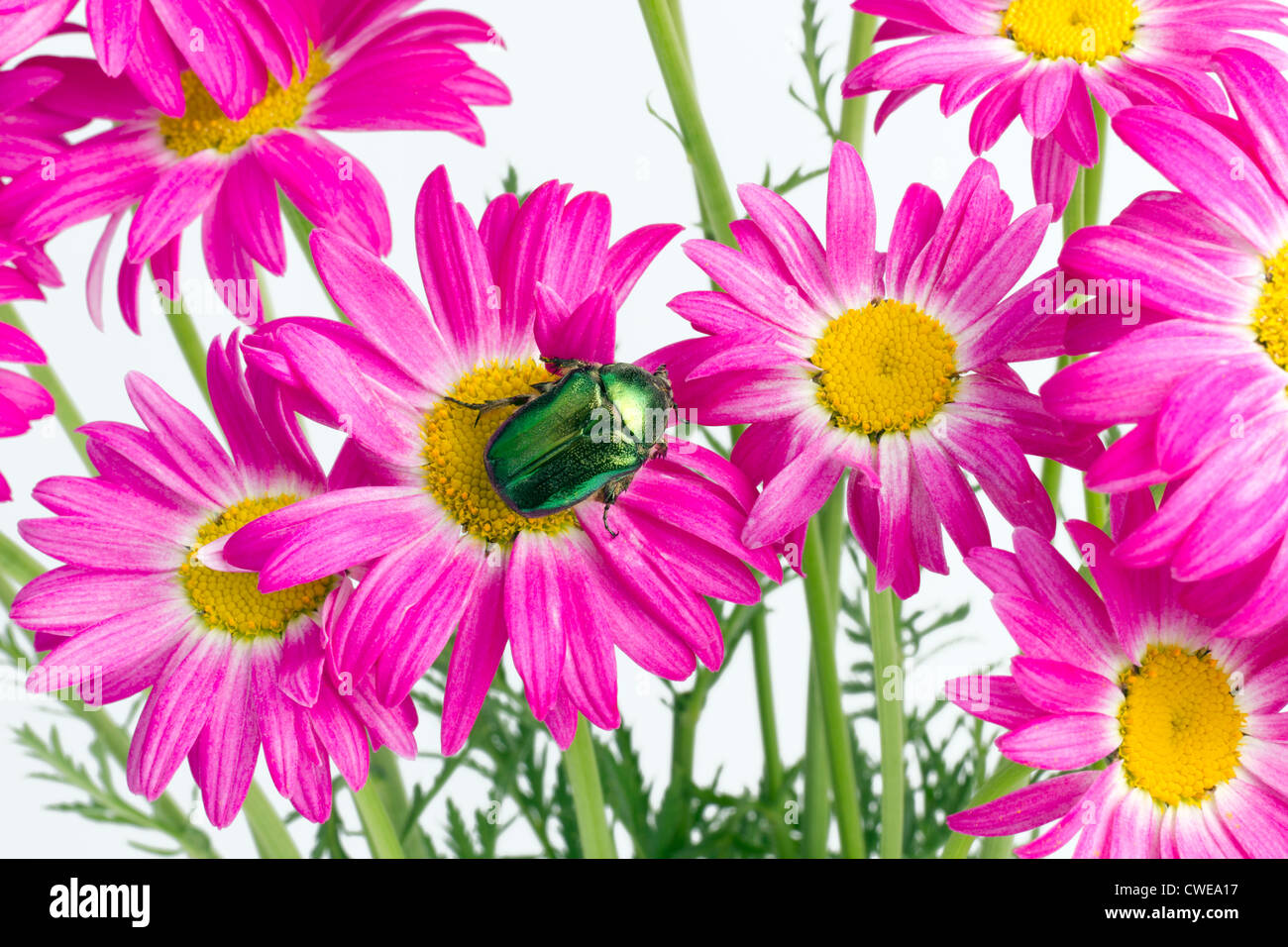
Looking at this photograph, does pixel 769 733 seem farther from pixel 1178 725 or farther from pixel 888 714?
pixel 1178 725

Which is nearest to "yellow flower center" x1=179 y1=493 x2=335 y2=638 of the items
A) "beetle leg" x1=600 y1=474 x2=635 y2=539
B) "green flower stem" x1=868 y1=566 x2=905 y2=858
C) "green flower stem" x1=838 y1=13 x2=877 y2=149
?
"beetle leg" x1=600 y1=474 x2=635 y2=539

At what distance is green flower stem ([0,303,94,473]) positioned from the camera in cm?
57

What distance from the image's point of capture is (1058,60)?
51 cm

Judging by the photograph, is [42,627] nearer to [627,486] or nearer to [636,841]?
[627,486]

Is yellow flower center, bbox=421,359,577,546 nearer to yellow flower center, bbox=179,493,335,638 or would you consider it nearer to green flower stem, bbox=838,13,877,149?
yellow flower center, bbox=179,493,335,638

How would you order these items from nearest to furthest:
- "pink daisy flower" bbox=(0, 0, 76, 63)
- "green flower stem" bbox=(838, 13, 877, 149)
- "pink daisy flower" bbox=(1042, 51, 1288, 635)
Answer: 1. "pink daisy flower" bbox=(1042, 51, 1288, 635)
2. "pink daisy flower" bbox=(0, 0, 76, 63)
3. "green flower stem" bbox=(838, 13, 877, 149)

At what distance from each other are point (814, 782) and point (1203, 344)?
32cm

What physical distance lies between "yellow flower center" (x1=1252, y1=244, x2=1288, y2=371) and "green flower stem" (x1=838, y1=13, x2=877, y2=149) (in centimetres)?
22

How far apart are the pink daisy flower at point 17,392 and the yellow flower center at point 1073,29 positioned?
42 centimetres

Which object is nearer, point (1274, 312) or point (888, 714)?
point (1274, 312)

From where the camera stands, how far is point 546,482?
42 cm

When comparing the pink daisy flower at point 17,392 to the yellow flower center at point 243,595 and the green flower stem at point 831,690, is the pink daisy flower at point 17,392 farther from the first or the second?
the green flower stem at point 831,690

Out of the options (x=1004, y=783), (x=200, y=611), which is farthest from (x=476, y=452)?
(x=1004, y=783)

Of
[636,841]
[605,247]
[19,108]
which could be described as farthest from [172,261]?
[636,841]
